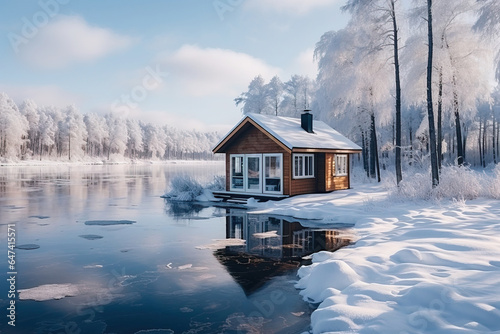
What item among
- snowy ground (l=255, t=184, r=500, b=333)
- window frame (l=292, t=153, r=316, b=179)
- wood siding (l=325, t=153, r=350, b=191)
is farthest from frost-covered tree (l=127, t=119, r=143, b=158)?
snowy ground (l=255, t=184, r=500, b=333)

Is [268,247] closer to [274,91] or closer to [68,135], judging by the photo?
[274,91]

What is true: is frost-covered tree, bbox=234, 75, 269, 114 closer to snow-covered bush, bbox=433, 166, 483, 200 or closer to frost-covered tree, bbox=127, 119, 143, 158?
snow-covered bush, bbox=433, 166, 483, 200

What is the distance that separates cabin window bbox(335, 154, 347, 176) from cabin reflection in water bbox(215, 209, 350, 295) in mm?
10058

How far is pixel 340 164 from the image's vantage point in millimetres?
24594

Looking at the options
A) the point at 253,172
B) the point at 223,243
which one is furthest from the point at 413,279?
the point at 253,172

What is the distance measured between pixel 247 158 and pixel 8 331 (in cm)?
1710

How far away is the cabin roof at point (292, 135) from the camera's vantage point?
66.2 ft

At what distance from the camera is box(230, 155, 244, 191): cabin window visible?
22391 mm

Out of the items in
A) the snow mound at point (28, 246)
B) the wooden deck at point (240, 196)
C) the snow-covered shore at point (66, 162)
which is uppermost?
the snow-covered shore at point (66, 162)

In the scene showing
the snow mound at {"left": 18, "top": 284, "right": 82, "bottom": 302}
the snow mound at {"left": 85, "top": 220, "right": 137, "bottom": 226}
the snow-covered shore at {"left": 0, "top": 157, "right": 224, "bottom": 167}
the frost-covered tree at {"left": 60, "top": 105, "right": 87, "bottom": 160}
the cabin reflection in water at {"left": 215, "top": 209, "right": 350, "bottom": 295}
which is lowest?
the snow mound at {"left": 18, "top": 284, "right": 82, "bottom": 302}

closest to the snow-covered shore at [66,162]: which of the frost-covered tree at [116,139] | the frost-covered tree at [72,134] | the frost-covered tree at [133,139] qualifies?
the frost-covered tree at [72,134]

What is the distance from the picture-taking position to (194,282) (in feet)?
25.2

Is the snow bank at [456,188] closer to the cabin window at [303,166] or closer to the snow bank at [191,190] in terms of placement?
the cabin window at [303,166]

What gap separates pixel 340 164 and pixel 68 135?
259ft
